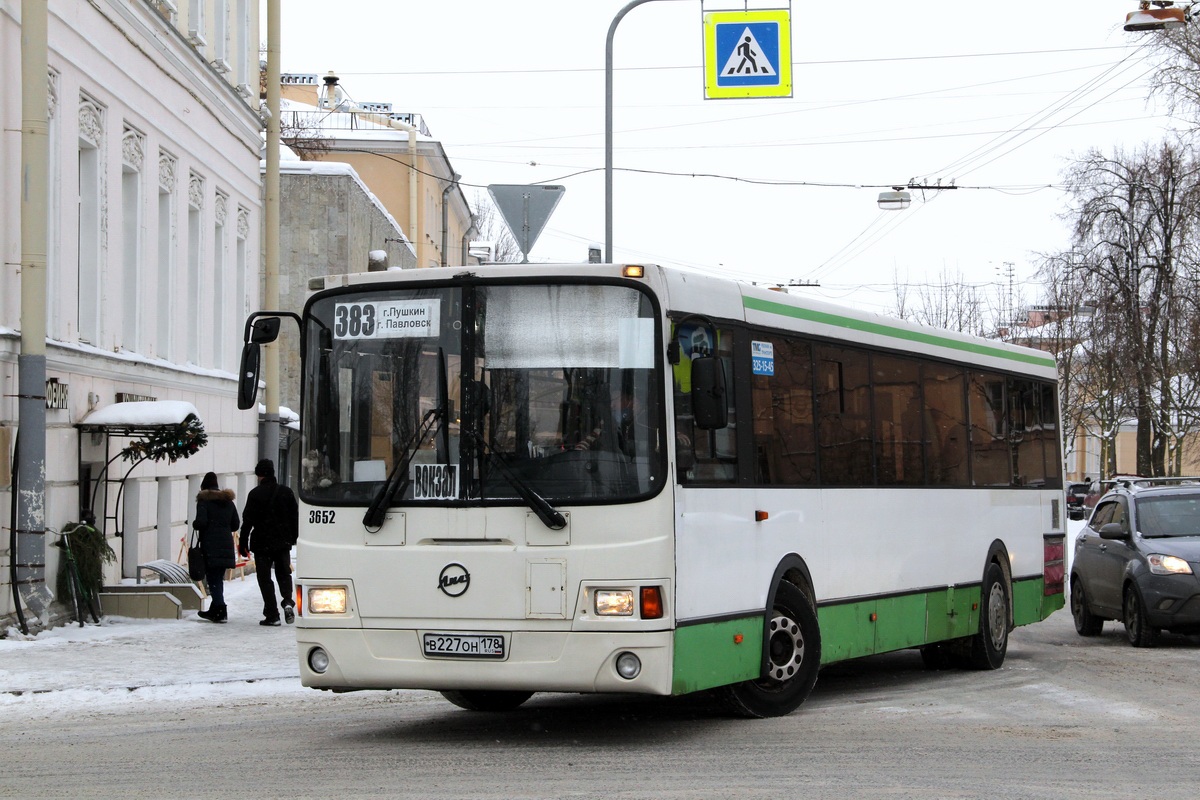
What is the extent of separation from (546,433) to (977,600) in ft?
21.2

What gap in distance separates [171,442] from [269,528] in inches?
78.8

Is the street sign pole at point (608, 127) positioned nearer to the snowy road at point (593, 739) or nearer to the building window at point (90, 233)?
the building window at point (90, 233)

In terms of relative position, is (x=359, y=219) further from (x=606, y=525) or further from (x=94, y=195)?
(x=606, y=525)

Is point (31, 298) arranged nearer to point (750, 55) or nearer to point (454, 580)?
point (750, 55)

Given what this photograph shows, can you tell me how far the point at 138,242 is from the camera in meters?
22.0

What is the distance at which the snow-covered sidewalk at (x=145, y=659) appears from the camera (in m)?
13.0

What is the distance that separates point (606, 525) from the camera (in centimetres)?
938

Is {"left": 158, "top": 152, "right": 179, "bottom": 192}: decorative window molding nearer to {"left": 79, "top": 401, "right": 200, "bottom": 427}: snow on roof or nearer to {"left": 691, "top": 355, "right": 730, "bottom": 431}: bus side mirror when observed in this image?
{"left": 79, "top": 401, "right": 200, "bottom": 427}: snow on roof

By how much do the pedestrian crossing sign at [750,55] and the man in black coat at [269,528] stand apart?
6.25m

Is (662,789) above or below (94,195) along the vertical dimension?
below

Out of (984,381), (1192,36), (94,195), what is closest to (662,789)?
(984,381)

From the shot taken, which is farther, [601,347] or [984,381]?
[984,381]

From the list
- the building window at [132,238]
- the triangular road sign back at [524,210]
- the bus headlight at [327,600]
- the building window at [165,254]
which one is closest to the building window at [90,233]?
the building window at [132,238]

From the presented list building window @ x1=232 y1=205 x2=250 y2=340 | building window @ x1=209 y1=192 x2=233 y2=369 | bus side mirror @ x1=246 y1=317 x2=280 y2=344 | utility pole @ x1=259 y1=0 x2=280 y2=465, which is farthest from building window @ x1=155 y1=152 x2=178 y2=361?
bus side mirror @ x1=246 y1=317 x2=280 y2=344
